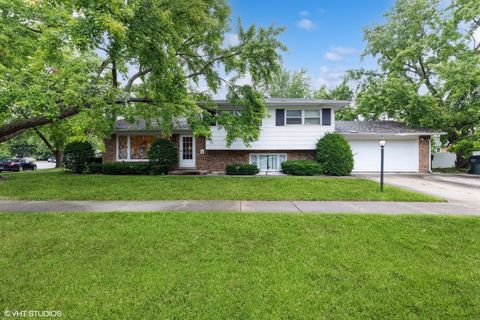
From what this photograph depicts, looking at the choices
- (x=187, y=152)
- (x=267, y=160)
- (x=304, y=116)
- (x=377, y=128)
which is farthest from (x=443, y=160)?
(x=187, y=152)

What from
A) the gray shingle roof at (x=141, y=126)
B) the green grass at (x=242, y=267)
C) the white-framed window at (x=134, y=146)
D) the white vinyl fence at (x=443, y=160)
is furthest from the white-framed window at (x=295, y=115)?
the white vinyl fence at (x=443, y=160)

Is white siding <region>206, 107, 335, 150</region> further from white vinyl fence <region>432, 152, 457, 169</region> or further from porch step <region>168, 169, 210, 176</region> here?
white vinyl fence <region>432, 152, 457, 169</region>

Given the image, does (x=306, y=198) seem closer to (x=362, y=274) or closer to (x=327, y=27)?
(x=362, y=274)

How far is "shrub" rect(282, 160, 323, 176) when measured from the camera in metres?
14.3

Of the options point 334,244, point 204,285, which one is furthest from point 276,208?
point 204,285

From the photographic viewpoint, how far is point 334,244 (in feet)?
14.8

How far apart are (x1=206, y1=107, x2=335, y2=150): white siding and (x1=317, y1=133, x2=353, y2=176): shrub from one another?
891 millimetres

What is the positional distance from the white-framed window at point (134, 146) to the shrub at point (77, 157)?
6.34 ft

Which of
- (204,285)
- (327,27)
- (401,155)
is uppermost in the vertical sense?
(327,27)

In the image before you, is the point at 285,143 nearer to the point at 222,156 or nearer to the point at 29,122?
the point at 222,156

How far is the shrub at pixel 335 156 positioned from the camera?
14414 millimetres

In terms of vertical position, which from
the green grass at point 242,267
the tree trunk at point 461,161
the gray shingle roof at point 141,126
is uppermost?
the gray shingle roof at point 141,126

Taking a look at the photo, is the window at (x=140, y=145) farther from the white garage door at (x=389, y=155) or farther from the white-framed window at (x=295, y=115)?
the white garage door at (x=389, y=155)

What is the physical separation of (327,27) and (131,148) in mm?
14809
